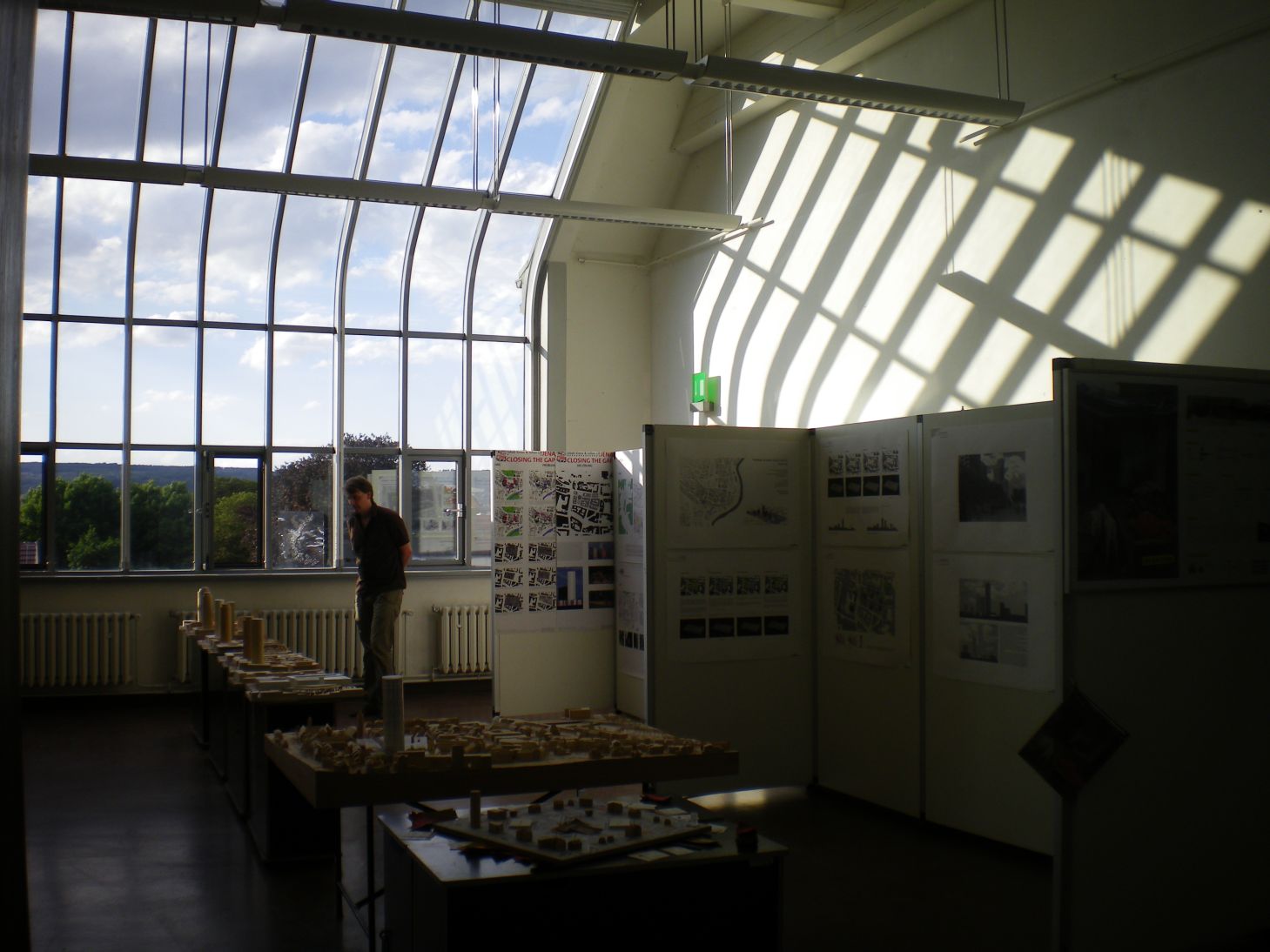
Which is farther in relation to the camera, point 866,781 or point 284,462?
point 284,462

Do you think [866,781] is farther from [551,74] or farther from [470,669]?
[551,74]

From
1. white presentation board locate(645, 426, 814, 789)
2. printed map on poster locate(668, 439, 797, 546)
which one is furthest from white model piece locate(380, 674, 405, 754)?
printed map on poster locate(668, 439, 797, 546)

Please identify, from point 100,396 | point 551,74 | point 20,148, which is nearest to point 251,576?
point 100,396

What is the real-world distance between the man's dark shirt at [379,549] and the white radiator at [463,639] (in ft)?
10.0

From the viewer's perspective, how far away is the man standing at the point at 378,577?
8.27m

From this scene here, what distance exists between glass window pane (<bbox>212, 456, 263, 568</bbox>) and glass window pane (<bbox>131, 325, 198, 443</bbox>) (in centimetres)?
52

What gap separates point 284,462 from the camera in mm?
11398

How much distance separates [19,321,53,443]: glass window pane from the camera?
1066 centimetres

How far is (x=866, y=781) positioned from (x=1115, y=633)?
9.05 ft

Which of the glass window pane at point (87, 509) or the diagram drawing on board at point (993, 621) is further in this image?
the glass window pane at point (87, 509)

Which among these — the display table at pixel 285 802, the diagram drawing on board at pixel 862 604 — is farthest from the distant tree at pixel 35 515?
the diagram drawing on board at pixel 862 604

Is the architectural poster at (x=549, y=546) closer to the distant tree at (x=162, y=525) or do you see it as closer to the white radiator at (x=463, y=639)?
the white radiator at (x=463, y=639)

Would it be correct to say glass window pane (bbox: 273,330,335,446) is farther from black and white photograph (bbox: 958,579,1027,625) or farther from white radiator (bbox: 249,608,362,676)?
black and white photograph (bbox: 958,579,1027,625)

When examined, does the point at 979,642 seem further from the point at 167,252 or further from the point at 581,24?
the point at 167,252
